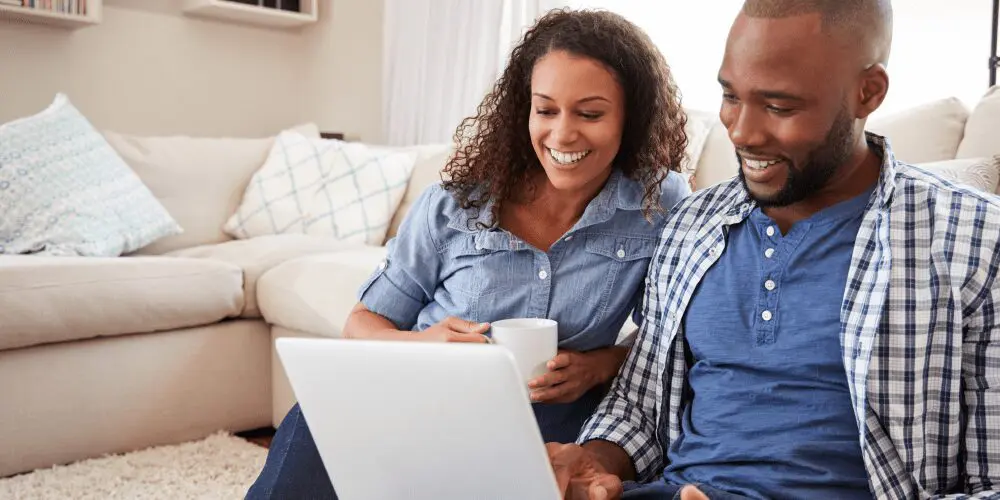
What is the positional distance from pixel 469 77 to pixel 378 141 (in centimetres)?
86

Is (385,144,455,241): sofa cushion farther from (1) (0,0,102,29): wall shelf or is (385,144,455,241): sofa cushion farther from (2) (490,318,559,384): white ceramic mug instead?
(2) (490,318,559,384): white ceramic mug

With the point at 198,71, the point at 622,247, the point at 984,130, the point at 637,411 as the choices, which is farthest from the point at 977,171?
the point at 198,71

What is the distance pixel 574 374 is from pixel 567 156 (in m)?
0.29

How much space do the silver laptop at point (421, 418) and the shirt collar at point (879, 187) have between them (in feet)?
1.54

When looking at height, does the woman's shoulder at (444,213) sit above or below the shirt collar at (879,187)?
below

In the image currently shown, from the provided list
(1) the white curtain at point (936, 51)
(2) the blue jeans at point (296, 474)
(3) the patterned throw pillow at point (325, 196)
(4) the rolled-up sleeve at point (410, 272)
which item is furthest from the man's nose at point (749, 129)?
(3) the patterned throw pillow at point (325, 196)

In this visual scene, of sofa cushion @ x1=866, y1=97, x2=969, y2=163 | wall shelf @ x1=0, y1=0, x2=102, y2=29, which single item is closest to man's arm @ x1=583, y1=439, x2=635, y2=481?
sofa cushion @ x1=866, y1=97, x2=969, y2=163

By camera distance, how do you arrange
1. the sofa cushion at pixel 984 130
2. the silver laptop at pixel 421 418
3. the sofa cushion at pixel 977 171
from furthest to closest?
the sofa cushion at pixel 984 130, the sofa cushion at pixel 977 171, the silver laptop at pixel 421 418

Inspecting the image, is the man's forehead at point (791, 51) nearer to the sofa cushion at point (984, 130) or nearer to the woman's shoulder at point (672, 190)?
the woman's shoulder at point (672, 190)

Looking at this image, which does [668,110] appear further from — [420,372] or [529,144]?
[420,372]

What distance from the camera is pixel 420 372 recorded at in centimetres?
82

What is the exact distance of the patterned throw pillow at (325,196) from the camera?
10.1 feet

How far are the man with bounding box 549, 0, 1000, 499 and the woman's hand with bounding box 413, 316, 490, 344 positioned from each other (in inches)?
6.4

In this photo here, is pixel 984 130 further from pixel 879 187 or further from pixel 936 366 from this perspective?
pixel 936 366
